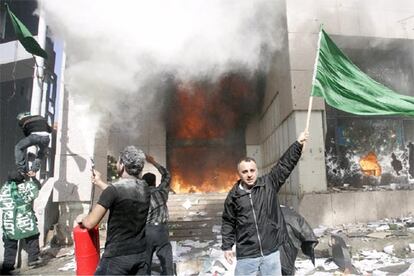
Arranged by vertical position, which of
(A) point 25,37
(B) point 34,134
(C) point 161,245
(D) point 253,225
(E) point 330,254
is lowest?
(E) point 330,254

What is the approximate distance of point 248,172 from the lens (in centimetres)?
334

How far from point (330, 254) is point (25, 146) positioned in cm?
607

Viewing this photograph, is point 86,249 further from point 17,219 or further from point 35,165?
point 35,165

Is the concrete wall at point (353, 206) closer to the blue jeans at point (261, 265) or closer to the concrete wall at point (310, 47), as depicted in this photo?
the concrete wall at point (310, 47)

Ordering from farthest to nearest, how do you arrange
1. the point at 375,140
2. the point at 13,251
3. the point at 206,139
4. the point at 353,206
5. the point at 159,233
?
the point at 206,139 < the point at 375,140 < the point at 353,206 < the point at 13,251 < the point at 159,233

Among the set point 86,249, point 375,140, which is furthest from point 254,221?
point 375,140

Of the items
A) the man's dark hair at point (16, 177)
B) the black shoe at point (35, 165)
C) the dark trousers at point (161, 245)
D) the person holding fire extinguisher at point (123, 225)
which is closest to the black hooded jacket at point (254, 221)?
the person holding fire extinguisher at point (123, 225)

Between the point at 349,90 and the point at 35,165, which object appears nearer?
the point at 349,90

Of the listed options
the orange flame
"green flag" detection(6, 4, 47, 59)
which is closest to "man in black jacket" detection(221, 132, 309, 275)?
"green flag" detection(6, 4, 47, 59)

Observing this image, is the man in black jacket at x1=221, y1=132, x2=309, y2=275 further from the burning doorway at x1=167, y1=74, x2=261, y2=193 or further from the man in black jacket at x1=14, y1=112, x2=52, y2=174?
the burning doorway at x1=167, y1=74, x2=261, y2=193

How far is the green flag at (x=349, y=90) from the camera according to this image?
4.57 metres

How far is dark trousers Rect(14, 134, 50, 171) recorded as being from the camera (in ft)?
20.9

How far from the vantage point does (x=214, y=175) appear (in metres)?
15.3

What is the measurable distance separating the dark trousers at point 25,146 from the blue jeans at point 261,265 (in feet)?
15.7
